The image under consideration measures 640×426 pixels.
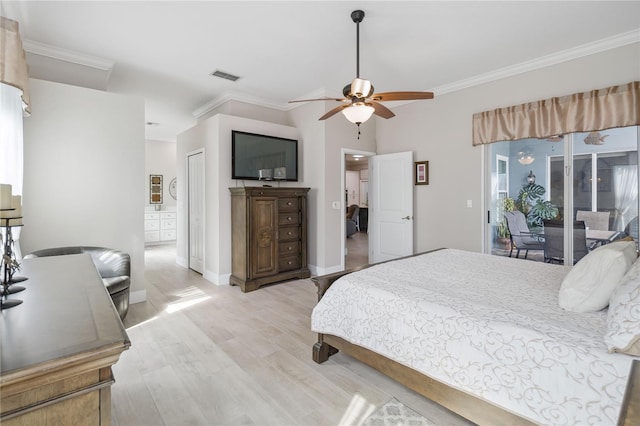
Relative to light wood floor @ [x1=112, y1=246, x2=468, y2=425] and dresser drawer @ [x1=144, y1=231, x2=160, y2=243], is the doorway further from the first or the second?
light wood floor @ [x1=112, y1=246, x2=468, y2=425]

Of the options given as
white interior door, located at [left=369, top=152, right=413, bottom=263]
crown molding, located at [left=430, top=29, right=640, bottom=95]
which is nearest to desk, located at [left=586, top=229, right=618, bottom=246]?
crown molding, located at [left=430, top=29, right=640, bottom=95]

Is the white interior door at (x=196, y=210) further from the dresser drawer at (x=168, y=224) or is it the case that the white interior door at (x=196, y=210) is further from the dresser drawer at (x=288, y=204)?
the dresser drawer at (x=168, y=224)

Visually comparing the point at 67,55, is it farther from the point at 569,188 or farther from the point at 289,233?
the point at 569,188

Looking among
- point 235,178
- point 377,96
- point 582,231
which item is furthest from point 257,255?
point 582,231

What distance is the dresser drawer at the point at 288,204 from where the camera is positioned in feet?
14.5

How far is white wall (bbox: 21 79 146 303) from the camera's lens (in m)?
3.04

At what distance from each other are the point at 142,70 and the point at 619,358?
489 cm

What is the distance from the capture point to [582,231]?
3484 millimetres

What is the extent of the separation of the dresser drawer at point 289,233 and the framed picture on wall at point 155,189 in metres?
5.30

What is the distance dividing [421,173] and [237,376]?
3.78 m

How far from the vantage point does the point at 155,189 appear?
Answer: 26.8 ft

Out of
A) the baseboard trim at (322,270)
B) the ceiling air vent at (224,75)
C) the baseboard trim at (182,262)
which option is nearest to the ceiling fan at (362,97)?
the ceiling air vent at (224,75)

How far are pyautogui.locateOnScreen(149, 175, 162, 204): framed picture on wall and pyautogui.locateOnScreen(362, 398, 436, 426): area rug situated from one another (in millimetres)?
8024

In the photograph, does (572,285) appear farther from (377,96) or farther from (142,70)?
(142,70)
